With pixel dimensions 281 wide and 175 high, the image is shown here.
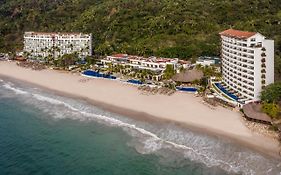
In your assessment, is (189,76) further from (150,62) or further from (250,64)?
(250,64)

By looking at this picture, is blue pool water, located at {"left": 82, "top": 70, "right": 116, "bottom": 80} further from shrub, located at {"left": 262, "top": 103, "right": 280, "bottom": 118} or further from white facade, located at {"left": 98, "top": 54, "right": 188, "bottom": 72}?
shrub, located at {"left": 262, "top": 103, "right": 280, "bottom": 118}

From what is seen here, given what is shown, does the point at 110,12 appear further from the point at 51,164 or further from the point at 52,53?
the point at 51,164

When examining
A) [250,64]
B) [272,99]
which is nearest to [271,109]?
[272,99]

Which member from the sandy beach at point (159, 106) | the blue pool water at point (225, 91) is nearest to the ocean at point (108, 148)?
the sandy beach at point (159, 106)

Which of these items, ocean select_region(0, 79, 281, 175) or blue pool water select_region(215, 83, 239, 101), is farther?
blue pool water select_region(215, 83, 239, 101)

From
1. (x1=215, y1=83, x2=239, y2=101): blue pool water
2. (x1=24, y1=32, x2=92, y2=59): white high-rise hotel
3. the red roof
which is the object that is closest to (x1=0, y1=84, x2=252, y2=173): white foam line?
(x1=215, y1=83, x2=239, y2=101): blue pool water
